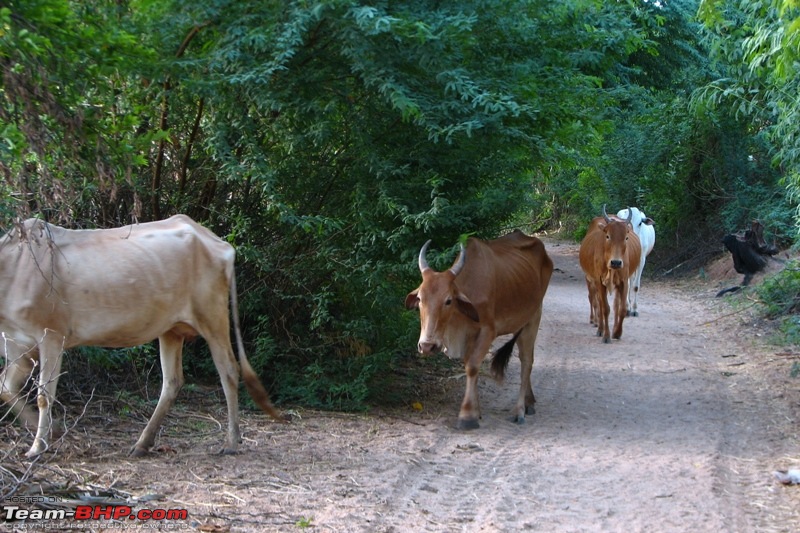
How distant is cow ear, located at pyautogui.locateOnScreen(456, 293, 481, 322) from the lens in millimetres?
7840

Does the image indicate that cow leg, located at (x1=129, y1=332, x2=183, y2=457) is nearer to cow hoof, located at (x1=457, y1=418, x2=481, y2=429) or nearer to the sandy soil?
the sandy soil

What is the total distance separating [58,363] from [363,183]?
Answer: 323 centimetres

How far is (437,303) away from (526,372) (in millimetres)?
1475

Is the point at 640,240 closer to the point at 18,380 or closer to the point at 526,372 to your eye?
the point at 526,372

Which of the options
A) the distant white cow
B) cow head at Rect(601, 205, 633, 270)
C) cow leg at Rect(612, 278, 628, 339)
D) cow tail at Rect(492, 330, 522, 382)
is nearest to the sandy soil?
cow tail at Rect(492, 330, 522, 382)

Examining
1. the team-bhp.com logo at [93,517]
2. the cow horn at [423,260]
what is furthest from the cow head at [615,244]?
the team-bhp.com logo at [93,517]

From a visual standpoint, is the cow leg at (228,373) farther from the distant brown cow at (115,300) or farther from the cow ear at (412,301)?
the cow ear at (412,301)

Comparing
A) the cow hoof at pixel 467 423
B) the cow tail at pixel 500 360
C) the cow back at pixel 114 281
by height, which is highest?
the cow back at pixel 114 281

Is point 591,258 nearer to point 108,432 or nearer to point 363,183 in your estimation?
point 363,183

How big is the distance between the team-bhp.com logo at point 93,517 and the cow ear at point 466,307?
3463 millimetres

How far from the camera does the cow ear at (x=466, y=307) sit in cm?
784

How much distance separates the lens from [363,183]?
827 cm

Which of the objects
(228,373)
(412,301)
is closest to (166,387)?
(228,373)

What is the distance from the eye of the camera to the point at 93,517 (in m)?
4.78
